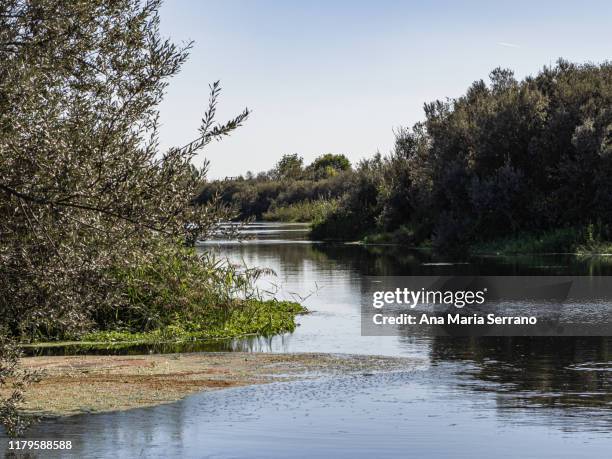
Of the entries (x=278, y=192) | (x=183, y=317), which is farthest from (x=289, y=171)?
(x=183, y=317)

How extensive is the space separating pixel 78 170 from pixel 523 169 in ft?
176

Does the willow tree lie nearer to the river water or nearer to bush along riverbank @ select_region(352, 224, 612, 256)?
the river water

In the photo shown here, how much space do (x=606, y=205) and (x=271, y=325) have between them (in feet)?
117

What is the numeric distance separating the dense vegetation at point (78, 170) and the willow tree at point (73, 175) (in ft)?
0.05

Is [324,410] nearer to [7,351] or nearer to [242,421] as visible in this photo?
[242,421]

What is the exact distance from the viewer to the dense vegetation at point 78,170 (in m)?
12.1

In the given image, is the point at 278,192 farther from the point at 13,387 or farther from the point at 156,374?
the point at 13,387

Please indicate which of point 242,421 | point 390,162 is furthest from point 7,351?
point 390,162

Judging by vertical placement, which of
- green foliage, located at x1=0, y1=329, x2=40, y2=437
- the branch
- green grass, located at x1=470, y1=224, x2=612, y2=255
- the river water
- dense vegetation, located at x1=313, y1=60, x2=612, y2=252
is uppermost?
dense vegetation, located at x1=313, y1=60, x2=612, y2=252

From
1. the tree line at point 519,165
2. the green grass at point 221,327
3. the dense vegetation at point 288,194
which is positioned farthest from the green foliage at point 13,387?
the dense vegetation at point 288,194

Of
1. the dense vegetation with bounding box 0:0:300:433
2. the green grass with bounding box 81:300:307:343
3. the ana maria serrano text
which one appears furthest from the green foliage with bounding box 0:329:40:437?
the ana maria serrano text

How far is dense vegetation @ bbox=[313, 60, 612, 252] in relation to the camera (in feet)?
196

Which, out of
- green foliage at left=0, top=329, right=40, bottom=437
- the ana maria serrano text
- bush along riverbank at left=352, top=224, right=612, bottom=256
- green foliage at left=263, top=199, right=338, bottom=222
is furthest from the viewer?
green foliage at left=263, top=199, right=338, bottom=222

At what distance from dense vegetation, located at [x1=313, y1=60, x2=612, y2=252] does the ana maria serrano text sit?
23317 mm
